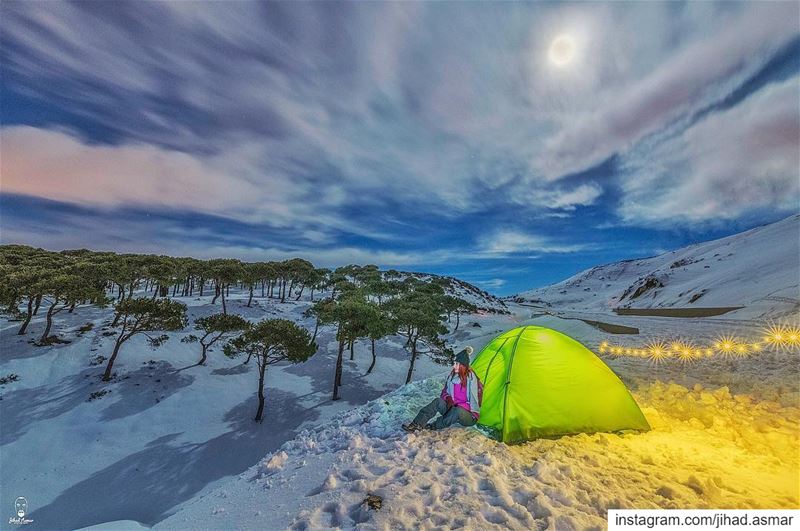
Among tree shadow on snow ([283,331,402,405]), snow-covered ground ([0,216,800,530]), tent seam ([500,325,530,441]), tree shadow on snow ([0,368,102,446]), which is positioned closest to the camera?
snow-covered ground ([0,216,800,530])

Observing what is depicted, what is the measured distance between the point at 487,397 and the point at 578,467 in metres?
2.87

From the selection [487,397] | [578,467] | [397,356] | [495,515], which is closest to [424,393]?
[487,397]

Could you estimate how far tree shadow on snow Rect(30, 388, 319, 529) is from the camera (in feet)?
44.9

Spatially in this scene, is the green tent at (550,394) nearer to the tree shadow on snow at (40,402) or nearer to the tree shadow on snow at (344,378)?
the tree shadow on snow at (344,378)

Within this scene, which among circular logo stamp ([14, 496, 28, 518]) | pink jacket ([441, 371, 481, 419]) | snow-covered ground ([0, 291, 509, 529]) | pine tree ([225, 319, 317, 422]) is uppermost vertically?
pink jacket ([441, 371, 481, 419])

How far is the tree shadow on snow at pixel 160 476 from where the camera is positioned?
13.7m

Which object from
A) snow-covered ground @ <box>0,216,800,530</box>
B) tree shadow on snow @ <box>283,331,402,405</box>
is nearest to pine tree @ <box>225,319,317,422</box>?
snow-covered ground @ <box>0,216,800,530</box>

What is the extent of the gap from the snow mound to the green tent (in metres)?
0.36

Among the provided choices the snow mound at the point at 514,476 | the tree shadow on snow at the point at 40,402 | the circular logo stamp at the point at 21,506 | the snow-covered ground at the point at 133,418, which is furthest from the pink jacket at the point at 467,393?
the tree shadow on snow at the point at 40,402

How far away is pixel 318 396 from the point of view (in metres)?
27.4

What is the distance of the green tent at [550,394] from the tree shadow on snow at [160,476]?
15.3 m

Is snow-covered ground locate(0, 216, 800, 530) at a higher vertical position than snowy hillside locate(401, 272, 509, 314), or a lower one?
lower

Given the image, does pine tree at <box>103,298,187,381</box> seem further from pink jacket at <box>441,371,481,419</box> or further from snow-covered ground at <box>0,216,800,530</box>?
pink jacket at <box>441,371,481,419</box>

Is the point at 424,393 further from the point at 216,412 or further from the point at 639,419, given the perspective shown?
the point at 216,412
